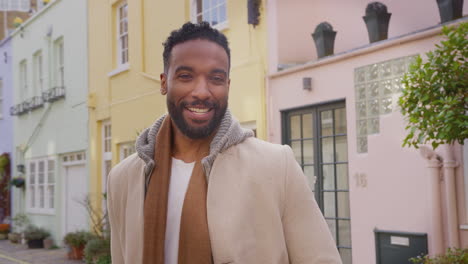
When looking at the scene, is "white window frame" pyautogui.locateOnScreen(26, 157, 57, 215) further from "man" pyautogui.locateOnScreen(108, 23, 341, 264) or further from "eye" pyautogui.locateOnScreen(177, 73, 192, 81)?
"eye" pyautogui.locateOnScreen(177, 73, 192, 81)

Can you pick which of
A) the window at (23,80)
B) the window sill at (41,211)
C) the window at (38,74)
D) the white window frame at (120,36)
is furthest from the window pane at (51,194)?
the white window frame at (120,36)

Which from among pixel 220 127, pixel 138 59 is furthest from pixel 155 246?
pixel 138 59

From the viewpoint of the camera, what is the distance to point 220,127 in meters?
2.29

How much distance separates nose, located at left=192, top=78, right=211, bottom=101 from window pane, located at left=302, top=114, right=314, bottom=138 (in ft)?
22.9

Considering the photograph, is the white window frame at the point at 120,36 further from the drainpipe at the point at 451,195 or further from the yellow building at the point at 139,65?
the drainpipe at the point at 451,195

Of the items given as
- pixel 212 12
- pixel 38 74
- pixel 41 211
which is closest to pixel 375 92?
pixel 212 12

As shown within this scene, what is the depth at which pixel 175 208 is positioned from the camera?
226 cm

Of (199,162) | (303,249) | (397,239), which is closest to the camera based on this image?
(303,249)

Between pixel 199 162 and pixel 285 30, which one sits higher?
A: pixel 285 30

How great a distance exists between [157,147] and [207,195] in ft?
1.05

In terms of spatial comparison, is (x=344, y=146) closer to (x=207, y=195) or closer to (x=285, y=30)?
(x=285, y=30)

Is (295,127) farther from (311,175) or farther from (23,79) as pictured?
(23,79)

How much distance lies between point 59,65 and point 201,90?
55.4 feet

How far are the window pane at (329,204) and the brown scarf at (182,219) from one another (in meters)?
6.76
